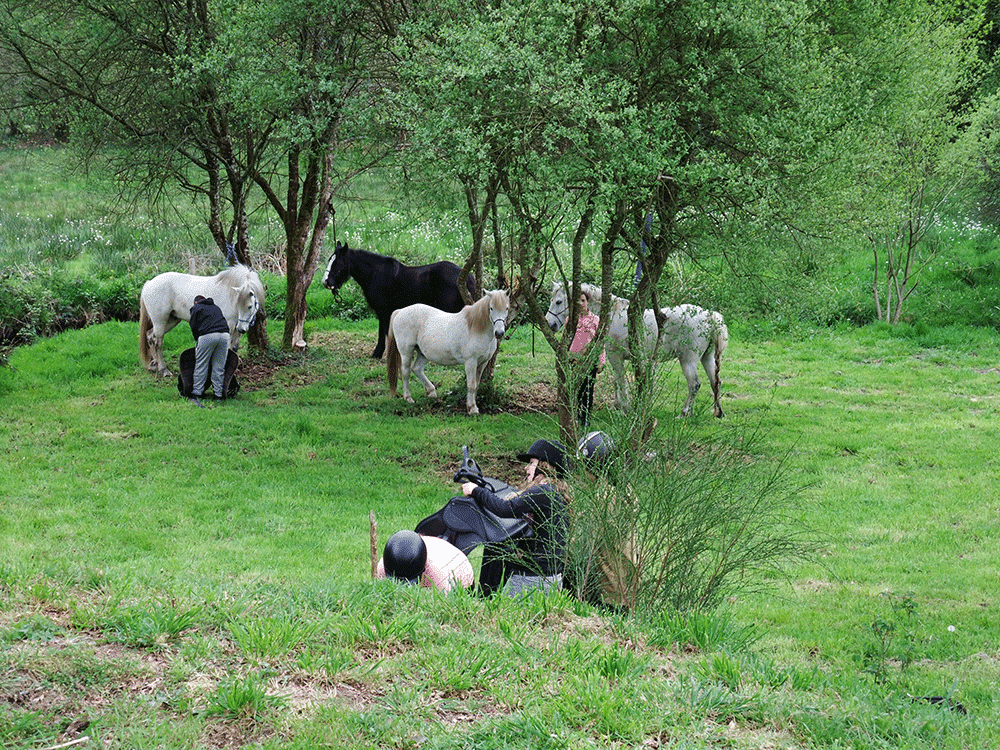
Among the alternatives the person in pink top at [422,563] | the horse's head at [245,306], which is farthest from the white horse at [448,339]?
the person in pink top at [422,563]

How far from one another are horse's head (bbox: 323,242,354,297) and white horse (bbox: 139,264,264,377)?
58.4 inches

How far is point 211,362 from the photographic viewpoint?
1398 centimetres

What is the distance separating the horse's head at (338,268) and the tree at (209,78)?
0.76 m

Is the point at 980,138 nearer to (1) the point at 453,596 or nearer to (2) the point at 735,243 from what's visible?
(2) the point at 735,243

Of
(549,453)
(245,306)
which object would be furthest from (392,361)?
(549,453)

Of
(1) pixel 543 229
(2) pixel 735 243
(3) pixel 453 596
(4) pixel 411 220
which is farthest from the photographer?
(4) pixel 411 220

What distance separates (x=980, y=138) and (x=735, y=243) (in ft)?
45.3

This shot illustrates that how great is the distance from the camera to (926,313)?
21047 mm

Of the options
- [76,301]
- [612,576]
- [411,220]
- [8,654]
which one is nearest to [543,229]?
[411,220]

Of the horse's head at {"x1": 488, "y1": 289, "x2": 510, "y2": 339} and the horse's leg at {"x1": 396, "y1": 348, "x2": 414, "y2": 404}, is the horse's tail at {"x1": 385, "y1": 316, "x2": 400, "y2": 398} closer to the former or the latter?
the horse's leg at {"x1": 396, "y1": 348, "x2": 414, "y2": 404}

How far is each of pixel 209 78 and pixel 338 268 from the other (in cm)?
419

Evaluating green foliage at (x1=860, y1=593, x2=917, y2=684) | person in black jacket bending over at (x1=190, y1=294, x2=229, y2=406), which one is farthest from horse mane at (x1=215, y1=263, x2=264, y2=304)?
green foliage at (x1=860, y1=593, x2=917, y2=684)

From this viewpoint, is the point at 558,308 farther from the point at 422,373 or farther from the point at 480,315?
the point at 422,373

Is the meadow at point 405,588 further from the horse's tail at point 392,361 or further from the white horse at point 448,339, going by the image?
the white horse at point 448,339
